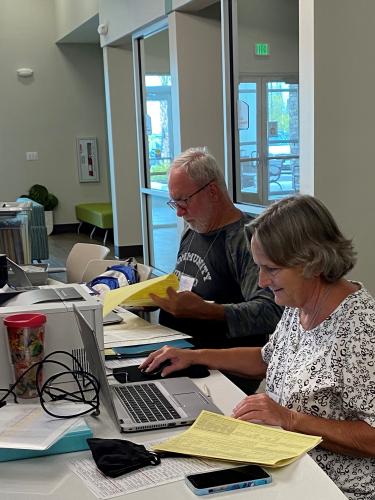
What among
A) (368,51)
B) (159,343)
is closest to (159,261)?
(368,51)

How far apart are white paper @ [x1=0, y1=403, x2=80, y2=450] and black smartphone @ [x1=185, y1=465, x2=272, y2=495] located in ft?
1.06

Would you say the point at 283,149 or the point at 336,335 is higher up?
the point at 283,149

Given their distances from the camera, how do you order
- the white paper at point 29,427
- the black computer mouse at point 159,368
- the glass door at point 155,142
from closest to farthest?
the white paper at point 29,427 < the black computer mouse at point 159,368 < the glass door at point 155,142

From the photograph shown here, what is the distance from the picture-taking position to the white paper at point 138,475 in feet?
4.11

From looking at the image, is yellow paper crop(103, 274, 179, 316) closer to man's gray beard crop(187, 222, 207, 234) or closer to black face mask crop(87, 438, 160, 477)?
man's gray beard crop(187, 222, 207, 234)

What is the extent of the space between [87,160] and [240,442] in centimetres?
964

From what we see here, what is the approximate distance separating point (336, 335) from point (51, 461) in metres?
0.71

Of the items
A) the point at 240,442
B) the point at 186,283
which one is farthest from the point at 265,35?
the point at 240,442

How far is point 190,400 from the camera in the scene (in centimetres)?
167

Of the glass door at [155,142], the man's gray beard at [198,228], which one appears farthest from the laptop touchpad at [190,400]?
the glass door at [155,142]

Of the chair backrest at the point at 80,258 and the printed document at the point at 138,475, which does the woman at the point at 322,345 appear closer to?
the printed document at the point at 138,475

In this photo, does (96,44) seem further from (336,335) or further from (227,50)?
(336,335)

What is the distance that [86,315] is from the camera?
1.77 m

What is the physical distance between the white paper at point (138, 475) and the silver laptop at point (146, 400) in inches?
6.9
